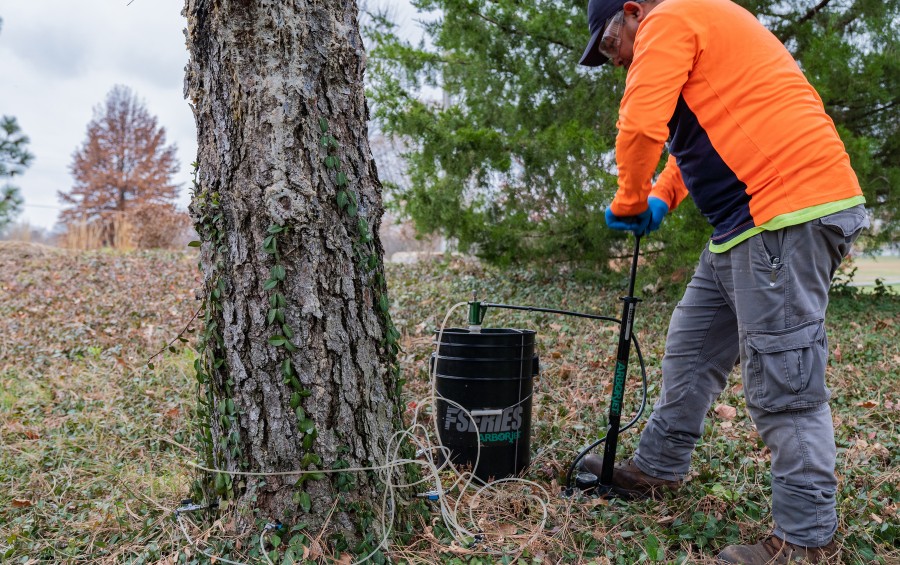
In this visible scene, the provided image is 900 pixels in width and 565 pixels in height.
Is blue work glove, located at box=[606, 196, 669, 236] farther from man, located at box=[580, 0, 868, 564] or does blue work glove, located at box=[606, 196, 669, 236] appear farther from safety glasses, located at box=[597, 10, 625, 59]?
safety glasses, located at box=[597, 10, 625, 59]

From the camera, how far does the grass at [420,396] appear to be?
2199 millimetres

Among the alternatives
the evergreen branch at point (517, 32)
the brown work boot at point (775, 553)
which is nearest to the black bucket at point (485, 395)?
the brown work boot at point (775, 553)

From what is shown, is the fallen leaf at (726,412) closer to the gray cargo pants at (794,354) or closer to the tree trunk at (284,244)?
the gray cargo pants at (794,354)

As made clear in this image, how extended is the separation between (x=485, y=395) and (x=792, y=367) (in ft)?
3.78

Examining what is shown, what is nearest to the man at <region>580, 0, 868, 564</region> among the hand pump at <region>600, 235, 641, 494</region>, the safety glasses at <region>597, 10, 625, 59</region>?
the safety glasses at <region>597, 10, 625, 59</region>

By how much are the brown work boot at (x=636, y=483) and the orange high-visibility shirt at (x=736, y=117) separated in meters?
1.01

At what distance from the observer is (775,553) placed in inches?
81.0

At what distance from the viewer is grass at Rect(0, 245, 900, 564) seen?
7.22 ft

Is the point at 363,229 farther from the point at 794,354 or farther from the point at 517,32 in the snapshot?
the point at 517,32

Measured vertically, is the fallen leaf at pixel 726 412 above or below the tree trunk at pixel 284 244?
below

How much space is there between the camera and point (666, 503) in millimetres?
2492

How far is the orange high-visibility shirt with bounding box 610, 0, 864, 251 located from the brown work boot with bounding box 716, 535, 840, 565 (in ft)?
3.25

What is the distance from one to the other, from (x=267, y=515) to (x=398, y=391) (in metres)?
0.58

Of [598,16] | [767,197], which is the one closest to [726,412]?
[767,197]
